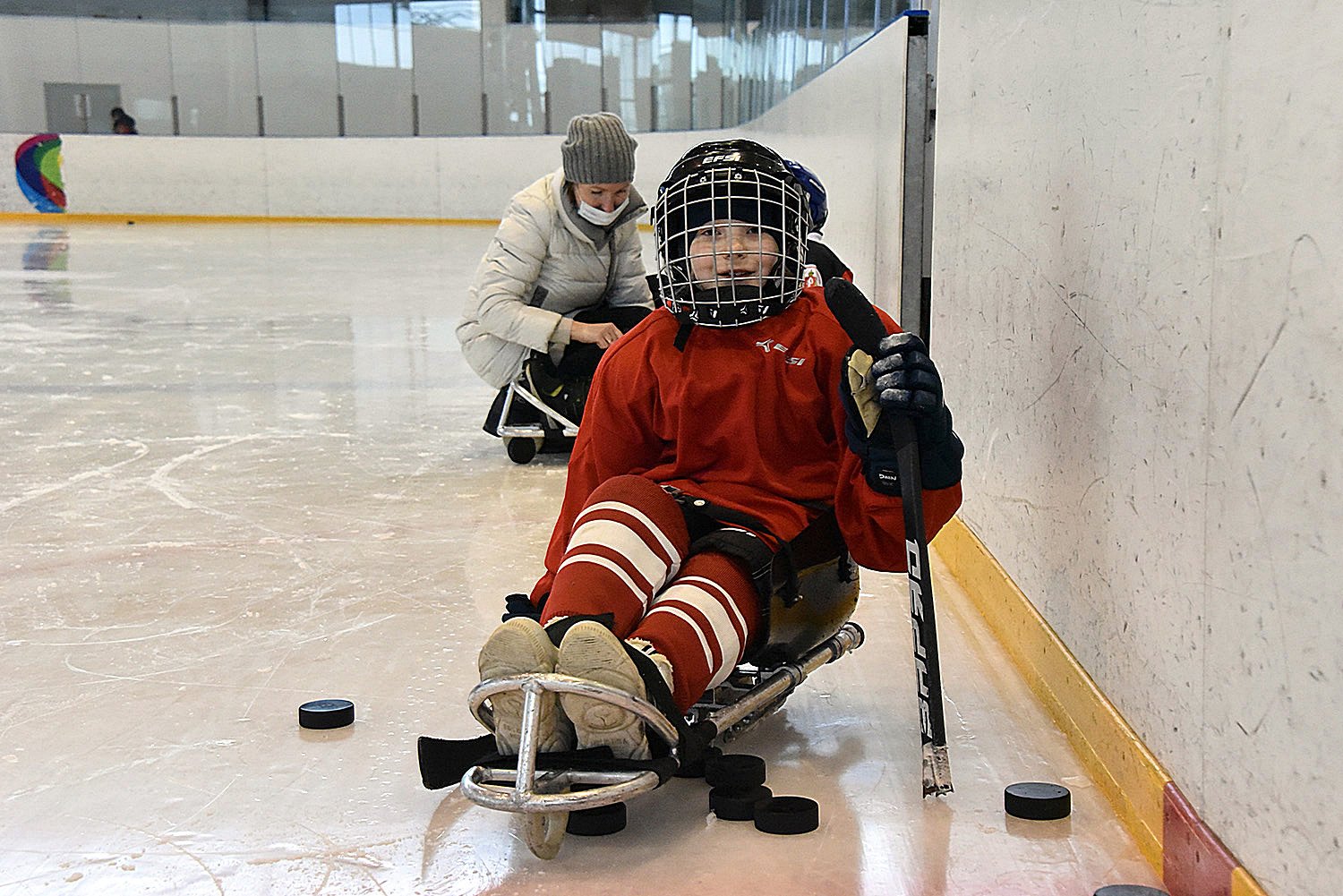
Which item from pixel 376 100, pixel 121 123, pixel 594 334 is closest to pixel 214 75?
pixel 121 123

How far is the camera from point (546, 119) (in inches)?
763

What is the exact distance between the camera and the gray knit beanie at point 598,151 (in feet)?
11.8

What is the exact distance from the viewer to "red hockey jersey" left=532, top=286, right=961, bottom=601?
189 cm

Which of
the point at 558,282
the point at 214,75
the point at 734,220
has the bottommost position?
the point at 558,282

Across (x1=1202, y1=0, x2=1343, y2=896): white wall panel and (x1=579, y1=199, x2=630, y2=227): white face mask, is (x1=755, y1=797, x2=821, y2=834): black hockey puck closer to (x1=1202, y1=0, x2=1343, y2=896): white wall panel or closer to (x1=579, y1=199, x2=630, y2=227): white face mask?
(x1=1202, y1=0, x2=1343, y2=896): white wall panel

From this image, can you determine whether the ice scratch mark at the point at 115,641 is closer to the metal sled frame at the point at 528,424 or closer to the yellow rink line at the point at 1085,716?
the yellow rink line at the point at 1085,716

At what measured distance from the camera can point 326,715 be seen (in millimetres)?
2035

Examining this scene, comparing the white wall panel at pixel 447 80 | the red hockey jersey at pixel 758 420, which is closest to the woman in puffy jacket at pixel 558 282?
the red hockey jersey at pixel 758 420

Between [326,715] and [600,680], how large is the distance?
0.66 metres

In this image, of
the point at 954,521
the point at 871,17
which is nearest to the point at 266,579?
the point at 954,521

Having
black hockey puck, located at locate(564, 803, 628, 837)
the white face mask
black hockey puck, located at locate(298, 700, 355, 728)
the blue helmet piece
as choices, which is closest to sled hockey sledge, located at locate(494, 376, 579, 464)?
the white face mask

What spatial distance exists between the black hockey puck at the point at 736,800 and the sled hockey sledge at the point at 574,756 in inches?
2.0

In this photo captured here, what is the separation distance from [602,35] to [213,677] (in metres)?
18.0

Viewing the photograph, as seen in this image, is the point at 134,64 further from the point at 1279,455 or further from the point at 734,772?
the point at 1279,455
